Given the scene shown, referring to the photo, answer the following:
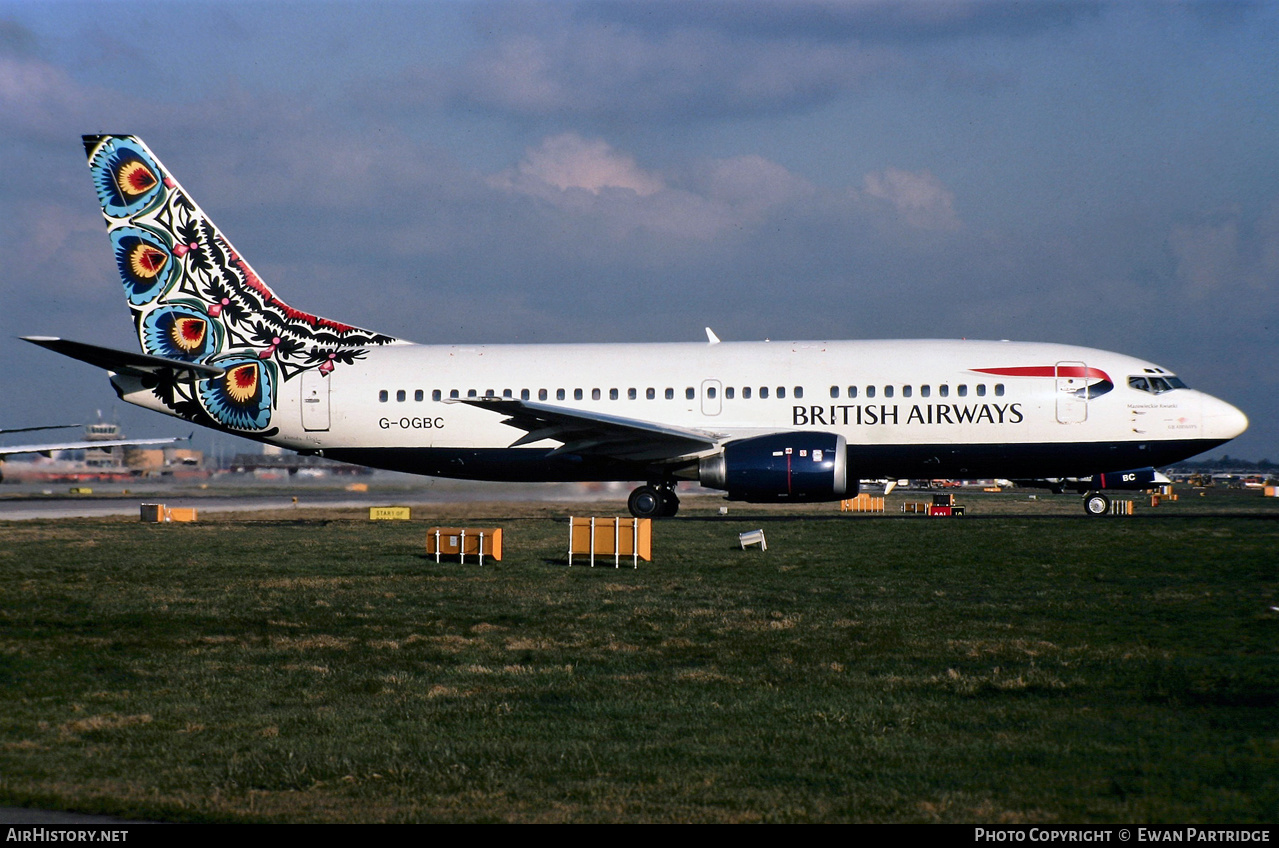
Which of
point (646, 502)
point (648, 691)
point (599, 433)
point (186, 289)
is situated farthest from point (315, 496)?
point (648, 691)

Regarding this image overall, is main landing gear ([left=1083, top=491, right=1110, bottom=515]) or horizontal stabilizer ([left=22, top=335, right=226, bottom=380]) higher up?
horizontal stabilizer ([left=22, top=335, right=226, bottom=380])

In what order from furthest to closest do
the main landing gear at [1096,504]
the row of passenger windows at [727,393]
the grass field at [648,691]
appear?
the main landing gear at [1096,504] → the row of passenger windows at [727,393] → the grass field at [648,691]

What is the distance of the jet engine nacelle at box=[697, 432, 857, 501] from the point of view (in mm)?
27328

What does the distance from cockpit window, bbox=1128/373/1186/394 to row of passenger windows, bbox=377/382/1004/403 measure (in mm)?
3435

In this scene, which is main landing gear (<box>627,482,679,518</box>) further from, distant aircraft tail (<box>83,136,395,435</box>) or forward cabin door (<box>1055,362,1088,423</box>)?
forward cabin door (<box>1055,362,1088,423</box>)

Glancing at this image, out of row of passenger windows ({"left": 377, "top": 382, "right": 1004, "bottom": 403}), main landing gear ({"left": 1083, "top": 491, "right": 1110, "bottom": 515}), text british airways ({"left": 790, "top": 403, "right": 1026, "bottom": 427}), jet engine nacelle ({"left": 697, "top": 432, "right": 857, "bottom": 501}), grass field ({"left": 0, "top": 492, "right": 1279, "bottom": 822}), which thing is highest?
row of passenger windows ({"left": 377, "top": 382, "right": 1004, "bottom": 403})

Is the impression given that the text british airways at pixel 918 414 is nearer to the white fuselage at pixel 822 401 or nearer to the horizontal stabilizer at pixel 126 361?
the white fuselage at pixel 822 401

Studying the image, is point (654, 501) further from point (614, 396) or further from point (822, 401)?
point (822, 401)

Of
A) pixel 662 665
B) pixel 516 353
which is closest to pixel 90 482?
pixel 516 353

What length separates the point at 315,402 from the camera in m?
Result: 31.5

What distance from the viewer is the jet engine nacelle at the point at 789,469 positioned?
27.3 metres

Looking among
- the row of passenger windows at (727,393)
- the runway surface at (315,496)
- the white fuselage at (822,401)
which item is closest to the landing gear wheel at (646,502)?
the white fuselage at (822,401)

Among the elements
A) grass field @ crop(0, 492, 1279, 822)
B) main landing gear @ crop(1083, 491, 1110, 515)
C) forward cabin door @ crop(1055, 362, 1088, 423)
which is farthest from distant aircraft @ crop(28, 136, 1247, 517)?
grass field @ crop(0, 492, 1279, 822)
